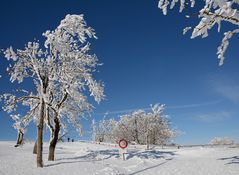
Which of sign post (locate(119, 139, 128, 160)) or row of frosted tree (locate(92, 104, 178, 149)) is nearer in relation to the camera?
sign post (locate(119, 139, 128, 160))

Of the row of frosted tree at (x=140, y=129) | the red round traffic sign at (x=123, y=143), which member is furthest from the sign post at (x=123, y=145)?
the row of frosted tree at (x=140, y=129)

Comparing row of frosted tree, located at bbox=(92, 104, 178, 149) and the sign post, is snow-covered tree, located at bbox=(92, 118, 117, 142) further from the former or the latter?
the sign post

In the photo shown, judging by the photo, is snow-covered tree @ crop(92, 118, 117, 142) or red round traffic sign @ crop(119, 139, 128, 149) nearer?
red round traffic sign @ crop(119, 139, 128, 149)

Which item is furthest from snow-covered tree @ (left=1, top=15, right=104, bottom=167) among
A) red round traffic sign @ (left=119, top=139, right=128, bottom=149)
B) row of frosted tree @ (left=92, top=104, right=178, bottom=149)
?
row of frosted tree @ (left=92, top=104, right=178, bottom=149)

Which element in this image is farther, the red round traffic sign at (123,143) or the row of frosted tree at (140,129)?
the row of frosted tree at (140,129)

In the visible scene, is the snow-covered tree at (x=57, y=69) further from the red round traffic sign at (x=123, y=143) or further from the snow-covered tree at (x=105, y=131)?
the snow-covered tree at (x=105, y=131)

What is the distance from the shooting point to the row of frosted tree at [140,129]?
7506 centimetres

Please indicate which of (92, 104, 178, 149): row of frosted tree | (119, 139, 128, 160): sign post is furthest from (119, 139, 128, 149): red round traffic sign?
(92, 104, 178, 149): row of frosted tree

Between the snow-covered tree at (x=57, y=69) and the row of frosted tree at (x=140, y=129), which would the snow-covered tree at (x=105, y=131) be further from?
the snow-covered tree at (x=57, y=69)

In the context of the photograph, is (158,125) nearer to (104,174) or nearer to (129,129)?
(129,129)

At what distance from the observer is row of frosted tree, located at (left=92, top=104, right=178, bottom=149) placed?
246 feet

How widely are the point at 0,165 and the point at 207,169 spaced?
1395 centimetres

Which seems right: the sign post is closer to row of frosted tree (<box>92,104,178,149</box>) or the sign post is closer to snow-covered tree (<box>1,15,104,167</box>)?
snow-covered tree (<box>1,15,104,167</box>)

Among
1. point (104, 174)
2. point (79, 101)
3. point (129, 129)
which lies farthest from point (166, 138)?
point (104, 174)
